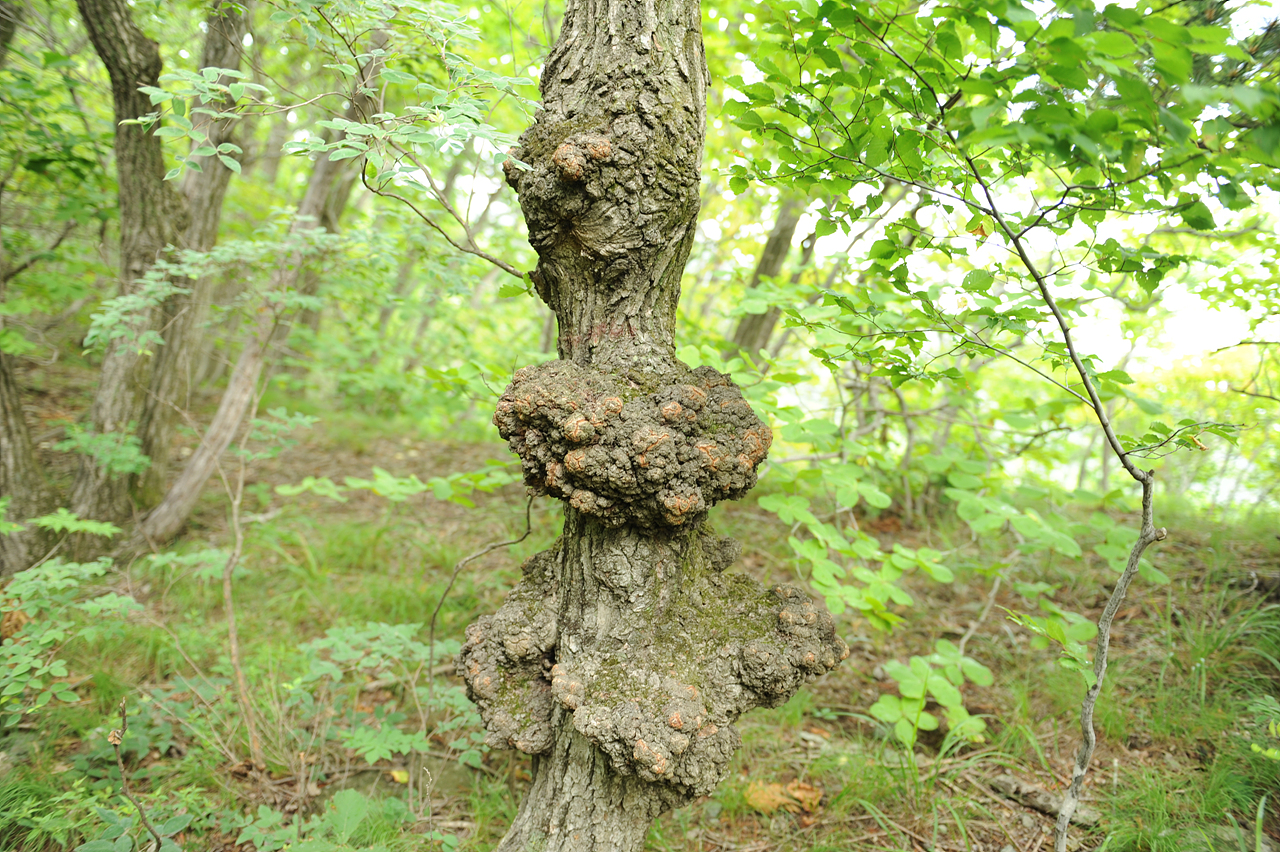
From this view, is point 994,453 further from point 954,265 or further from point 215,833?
point 215,833

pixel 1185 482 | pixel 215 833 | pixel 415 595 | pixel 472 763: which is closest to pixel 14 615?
pixel 215 833

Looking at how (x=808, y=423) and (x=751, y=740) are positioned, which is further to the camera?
(x=808, y=423)

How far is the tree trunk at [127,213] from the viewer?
3.65m

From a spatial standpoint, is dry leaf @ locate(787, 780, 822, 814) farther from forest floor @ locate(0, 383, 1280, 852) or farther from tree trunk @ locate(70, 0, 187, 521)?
A: tree trunk @ locate(70, 0, 187, 521)

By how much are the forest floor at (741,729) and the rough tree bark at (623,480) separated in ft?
2.23

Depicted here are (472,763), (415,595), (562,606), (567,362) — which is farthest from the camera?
(415,595)

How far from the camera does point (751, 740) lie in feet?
8.23

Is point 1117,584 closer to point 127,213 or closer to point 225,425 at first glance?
point 225,425

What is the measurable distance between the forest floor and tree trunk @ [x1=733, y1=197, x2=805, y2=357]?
1.68 meters

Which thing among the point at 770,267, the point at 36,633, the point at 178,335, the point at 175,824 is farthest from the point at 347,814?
the point at 770,267

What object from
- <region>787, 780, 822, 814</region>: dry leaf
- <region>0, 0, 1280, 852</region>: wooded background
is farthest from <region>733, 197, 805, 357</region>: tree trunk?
<region>787, 780, 822, 814</region>: dry leaf

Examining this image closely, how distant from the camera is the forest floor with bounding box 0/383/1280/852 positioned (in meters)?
2.06

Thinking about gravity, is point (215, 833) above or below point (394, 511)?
below

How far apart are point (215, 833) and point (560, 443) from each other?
2003mm
